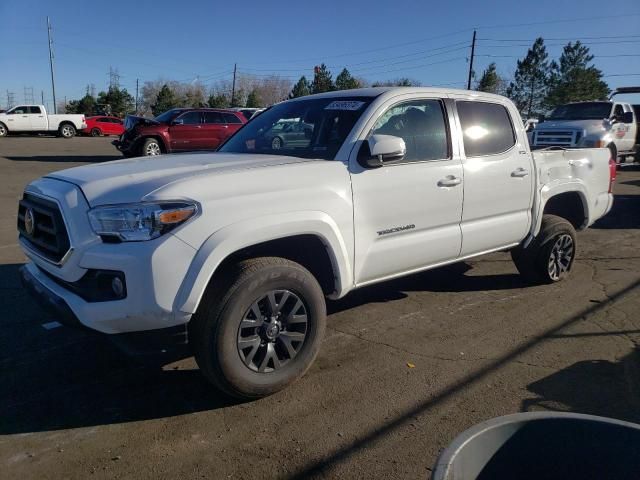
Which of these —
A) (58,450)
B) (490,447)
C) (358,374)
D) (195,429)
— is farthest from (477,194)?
(58,450)

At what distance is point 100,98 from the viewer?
65.0m

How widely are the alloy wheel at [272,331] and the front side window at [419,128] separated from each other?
151 cm

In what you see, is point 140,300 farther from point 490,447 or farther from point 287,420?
point 490,447

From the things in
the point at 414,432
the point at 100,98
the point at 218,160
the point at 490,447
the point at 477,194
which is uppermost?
the point at 100,98

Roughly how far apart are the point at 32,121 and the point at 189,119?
772 inches

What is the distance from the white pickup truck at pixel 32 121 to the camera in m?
32.4

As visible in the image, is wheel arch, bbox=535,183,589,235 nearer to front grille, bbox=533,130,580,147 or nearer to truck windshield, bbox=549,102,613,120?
front grille, bbox=533,130,580,147

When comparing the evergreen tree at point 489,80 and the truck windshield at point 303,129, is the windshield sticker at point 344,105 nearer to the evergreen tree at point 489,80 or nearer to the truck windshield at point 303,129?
the truck windshield at point 303,129

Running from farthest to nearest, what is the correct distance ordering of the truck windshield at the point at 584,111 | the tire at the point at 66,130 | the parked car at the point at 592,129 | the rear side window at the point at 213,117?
the tire at the point at 66,130
the rear side window at the point at 213,117
the truck windshield at the point at 584,111
the parked car at the point at 592,129

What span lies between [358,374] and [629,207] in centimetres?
975

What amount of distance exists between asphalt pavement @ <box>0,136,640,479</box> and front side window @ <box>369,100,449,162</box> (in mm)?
1451

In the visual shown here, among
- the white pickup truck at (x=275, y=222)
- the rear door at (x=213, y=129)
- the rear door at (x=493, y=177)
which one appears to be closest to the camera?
the white pickup truck at (x=275, y=222)

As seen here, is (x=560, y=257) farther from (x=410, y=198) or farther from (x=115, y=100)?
(x=115, y=100)

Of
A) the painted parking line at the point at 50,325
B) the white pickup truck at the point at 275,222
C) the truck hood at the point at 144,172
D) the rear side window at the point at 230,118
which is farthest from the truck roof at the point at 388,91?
the rear side window at the point at 230,118
